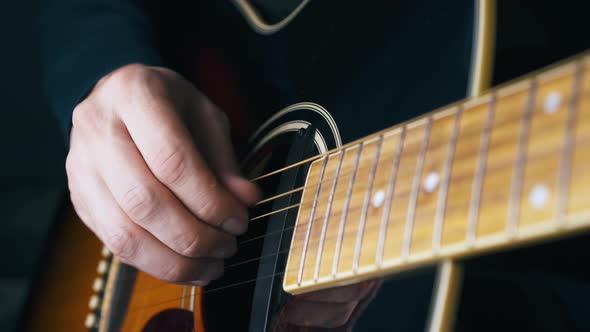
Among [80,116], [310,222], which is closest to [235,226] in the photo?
[310,222]

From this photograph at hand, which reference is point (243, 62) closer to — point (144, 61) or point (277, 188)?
point (144, 61)

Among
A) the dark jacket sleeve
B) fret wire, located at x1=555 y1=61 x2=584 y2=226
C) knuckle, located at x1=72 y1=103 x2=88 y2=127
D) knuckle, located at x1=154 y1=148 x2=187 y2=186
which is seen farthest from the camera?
the dark jacket sleeve

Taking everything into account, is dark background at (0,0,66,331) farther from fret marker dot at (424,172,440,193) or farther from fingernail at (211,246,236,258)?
fret marker dot at (424,172,440,193)

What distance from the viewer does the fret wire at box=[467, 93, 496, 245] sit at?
30 cm

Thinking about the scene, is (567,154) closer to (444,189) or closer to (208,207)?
(444,189)

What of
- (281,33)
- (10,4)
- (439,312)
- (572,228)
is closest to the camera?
(572,228)

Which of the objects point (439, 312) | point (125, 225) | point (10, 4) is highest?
point (10, 4)

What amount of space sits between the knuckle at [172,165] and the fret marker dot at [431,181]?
11.4 inches

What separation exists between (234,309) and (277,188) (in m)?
0.14

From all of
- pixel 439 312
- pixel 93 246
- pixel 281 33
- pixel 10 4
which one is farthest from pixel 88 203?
pixel 10 4

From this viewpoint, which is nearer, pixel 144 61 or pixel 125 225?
pixel 125 225

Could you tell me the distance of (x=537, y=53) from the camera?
0.40 m

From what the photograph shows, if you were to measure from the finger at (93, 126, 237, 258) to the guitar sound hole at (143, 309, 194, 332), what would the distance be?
3.7 inches

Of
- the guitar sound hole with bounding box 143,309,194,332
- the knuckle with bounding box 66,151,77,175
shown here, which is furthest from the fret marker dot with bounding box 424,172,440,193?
the knuckle with bounding box 66,151,77,175
